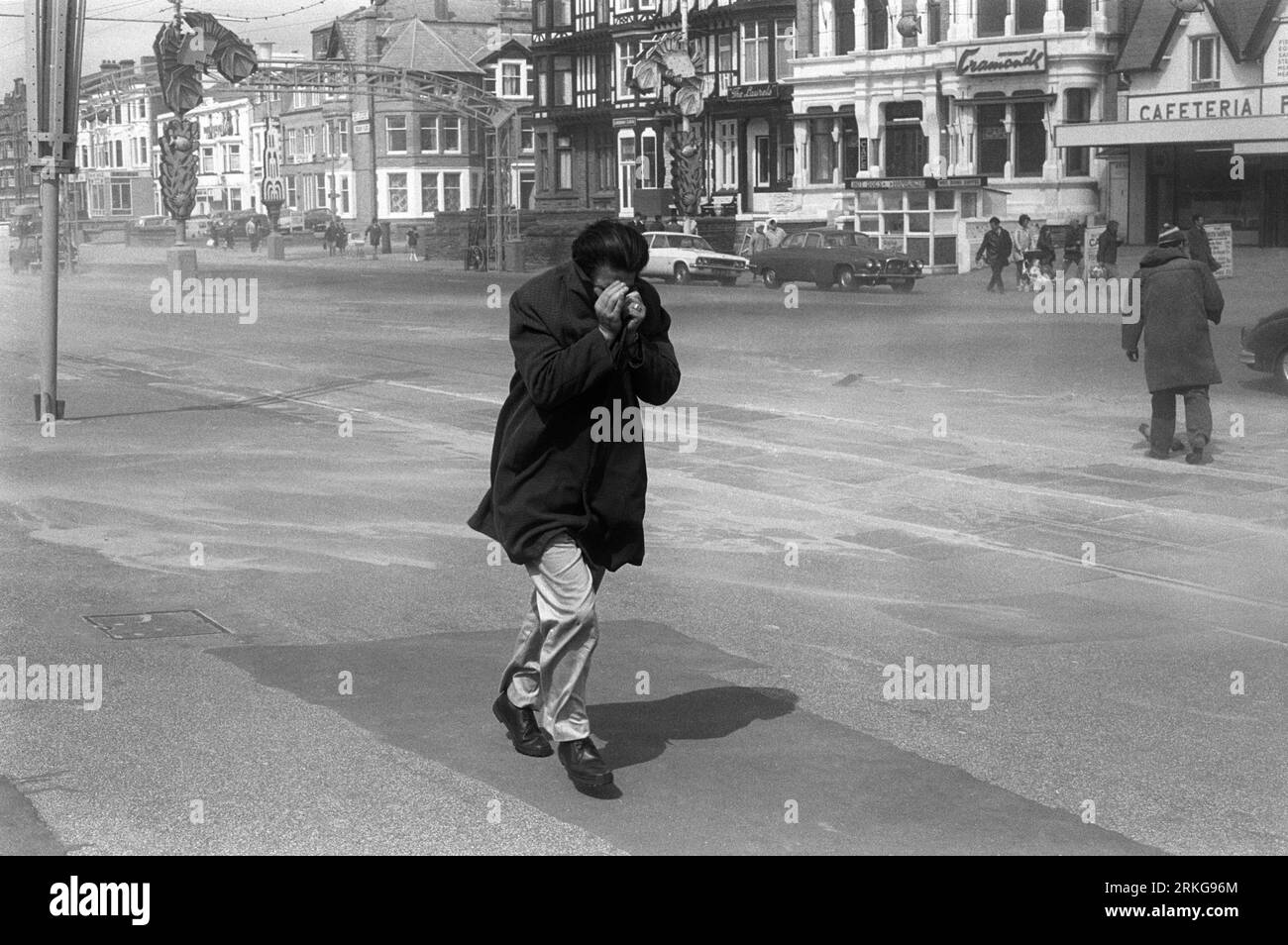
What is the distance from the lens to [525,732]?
19.9ft

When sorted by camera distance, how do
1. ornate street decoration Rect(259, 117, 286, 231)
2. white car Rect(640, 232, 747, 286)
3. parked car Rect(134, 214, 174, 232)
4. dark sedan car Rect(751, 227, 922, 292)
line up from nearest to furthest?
dark sedan car Rect(751, 227, 922, 292) < white car Rect(640, 232, 747, 286) < ornate street decoration Rect(259, 117, 286, 231) < parked car Rect(134, 214, 174, 232)

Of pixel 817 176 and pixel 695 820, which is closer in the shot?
pixel 695 820

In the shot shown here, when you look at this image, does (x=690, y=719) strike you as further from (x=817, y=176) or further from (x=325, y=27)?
(x=325, y=27)

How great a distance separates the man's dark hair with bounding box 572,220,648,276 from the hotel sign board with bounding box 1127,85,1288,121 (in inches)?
1699

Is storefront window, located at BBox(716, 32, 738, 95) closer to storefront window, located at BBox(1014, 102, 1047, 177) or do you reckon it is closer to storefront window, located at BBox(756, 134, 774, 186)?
Answer: storefront window, located at BBox(756, 134, 774, 186)

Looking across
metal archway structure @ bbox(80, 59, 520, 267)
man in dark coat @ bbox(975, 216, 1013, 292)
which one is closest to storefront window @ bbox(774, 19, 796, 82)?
metal archway structure @ bbox(80, 59, 520, 267)

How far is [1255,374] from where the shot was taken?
1992 centimetres

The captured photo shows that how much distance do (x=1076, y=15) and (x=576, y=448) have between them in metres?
50.4

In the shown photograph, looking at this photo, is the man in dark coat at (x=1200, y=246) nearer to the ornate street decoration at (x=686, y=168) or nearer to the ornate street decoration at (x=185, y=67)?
the ornate street decoration at (x=185, y=67)

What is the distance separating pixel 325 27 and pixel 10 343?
76.7m

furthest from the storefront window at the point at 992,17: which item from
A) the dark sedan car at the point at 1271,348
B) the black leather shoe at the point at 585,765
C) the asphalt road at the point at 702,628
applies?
the black leather shoe at the point at 585,765

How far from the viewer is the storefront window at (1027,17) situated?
173ft

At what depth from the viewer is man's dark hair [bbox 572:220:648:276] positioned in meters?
5.43

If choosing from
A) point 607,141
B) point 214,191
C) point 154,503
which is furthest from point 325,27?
point 154,503
